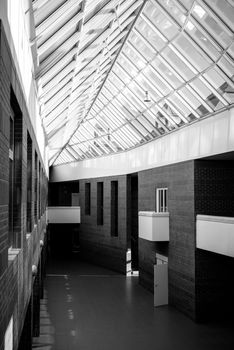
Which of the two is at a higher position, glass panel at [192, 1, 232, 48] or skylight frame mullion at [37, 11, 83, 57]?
glass panel at [192, 1, 232, 48]

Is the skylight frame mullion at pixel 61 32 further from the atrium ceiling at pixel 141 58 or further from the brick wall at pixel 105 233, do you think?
the brick wall at pixel 105 233

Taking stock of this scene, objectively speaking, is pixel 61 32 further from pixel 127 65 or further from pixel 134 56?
pixel 127 65

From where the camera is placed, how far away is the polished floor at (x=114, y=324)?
1429 centimetres

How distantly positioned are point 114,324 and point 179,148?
778 cm

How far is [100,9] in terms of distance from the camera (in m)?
10.6

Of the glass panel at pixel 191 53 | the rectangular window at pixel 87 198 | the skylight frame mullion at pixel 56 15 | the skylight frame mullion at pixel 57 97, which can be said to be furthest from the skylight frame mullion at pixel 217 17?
the rectangular window at pixel 87 198

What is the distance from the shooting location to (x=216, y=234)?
1512cm

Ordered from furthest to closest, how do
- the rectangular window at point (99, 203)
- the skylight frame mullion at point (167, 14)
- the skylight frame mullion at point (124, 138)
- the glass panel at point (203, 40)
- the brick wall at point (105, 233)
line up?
the rectangular window at point (99, 203), the brick wall at point (105, 233), the skylight frame mullion at point (124, 138), the skylight frame mullion at point (167, 14), the glass panel at point (203, 40)

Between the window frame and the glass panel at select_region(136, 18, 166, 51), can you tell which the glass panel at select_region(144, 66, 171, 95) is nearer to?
the glass panel at select_region(136, 18, 166, 51)

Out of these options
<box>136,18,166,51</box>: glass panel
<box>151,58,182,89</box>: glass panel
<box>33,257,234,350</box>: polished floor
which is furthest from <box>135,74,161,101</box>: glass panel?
<box>33,257,234,350</box>: polished floor

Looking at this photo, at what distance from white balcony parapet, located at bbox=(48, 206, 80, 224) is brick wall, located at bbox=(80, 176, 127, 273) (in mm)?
741

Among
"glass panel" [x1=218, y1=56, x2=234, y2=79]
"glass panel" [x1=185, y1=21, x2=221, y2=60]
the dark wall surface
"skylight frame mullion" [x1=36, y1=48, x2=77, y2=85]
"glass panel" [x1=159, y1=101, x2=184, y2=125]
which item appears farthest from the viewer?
the dark wall surface

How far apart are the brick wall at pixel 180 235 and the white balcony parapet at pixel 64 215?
44.7 feet

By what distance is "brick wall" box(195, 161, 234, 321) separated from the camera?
1706 cm
